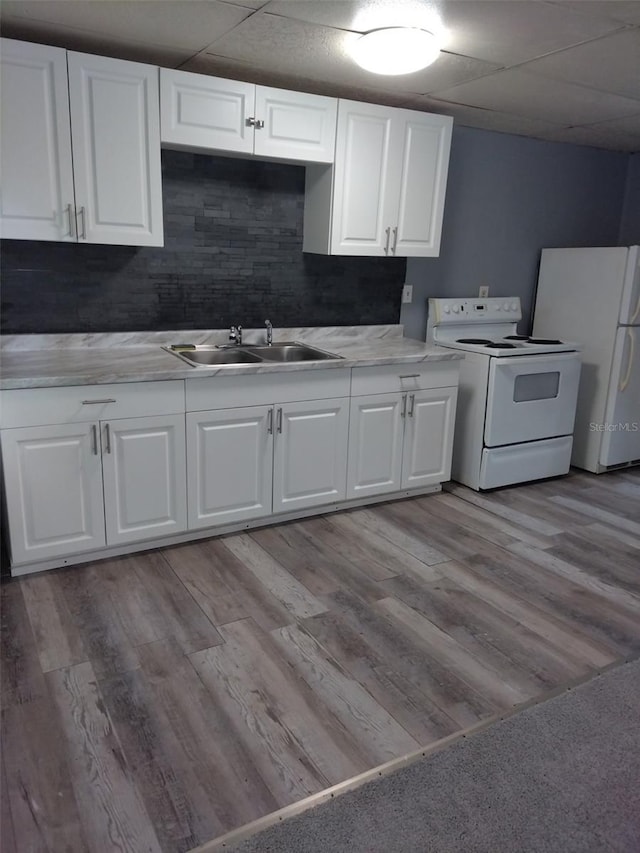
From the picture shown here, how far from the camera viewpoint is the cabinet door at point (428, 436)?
11.8ft

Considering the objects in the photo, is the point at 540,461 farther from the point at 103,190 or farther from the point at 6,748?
the point at 6,748

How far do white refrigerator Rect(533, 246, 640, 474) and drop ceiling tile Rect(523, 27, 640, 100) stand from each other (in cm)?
125

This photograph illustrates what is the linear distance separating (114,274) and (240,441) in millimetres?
1039

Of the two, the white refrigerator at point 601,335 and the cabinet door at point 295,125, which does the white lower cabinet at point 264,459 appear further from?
the white refrigerator at point 601,335

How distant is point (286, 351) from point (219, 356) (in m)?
0.40

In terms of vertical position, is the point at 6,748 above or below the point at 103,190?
below

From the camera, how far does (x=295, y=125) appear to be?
3.10 metres

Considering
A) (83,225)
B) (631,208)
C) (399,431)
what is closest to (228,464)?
(399,431)

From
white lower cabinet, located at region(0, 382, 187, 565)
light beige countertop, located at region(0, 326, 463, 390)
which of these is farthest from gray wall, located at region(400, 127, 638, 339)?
white lower cabinet, located at region(0, 382, 187, 565)

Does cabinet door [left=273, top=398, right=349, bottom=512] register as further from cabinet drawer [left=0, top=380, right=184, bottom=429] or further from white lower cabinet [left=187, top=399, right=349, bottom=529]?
cabinet drawer [left=0, top=380, right=184, bottom=429]

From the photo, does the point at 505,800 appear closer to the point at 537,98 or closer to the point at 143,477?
the point at 143,477

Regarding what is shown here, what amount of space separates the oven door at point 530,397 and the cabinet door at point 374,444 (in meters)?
0.61

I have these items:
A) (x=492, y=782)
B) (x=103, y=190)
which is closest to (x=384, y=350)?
(x=103, y=190)

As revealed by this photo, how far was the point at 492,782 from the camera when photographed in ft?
5.73
